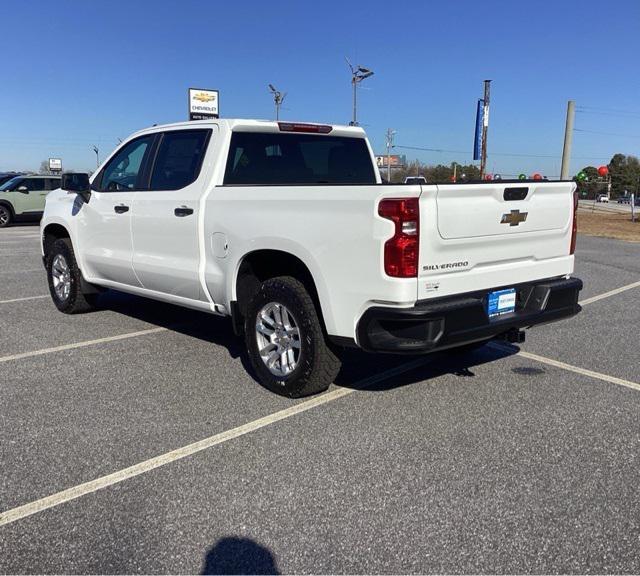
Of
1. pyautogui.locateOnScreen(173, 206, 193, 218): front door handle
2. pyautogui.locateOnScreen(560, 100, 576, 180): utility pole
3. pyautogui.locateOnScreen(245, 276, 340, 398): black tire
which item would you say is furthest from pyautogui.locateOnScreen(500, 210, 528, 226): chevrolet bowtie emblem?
pyautogui.locateOnScreen(560, 100, 576, 180): utility pole

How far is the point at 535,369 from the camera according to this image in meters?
5.12

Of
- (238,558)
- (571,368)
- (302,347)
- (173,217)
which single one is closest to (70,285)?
(173,217)

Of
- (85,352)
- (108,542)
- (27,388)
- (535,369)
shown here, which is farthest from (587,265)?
(108,542)

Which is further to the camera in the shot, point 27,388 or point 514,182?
point 27,388

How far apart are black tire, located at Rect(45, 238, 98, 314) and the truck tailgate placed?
14.9 ft

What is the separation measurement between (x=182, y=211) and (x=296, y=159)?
1.13 m

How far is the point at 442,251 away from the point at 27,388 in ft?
10.4

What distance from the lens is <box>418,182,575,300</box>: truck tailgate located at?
11.9 feet

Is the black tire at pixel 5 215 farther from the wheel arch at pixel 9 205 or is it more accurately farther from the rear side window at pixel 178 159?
the rear side window at pixel 178 159

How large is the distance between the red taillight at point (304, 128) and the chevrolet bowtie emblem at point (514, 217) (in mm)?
2258

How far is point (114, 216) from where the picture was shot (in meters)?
5.98

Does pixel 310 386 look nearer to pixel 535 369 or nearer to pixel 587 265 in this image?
pixel 535 369

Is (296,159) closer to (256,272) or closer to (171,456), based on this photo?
(256,272)

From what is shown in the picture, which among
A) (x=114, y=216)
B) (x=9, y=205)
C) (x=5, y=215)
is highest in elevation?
(x=114, y=216)
